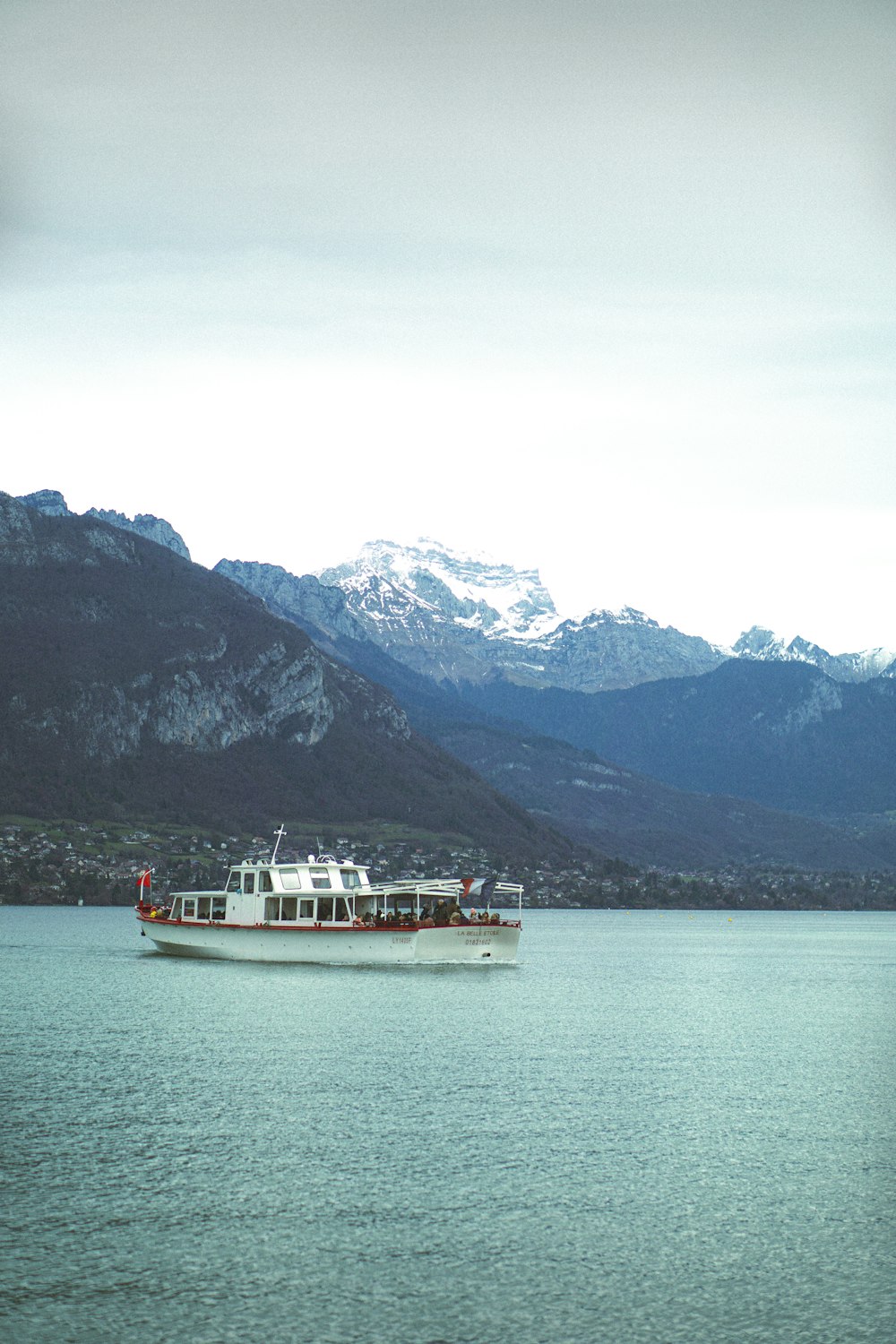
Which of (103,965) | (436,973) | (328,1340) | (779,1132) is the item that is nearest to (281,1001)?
(436,973)

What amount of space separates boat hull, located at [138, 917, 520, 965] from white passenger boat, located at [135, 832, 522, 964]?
8 cm

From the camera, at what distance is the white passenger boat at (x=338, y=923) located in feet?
428

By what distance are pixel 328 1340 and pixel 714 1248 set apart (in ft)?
42.9

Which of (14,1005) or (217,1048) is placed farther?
(14,1005)

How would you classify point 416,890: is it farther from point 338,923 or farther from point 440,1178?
point 440,1178

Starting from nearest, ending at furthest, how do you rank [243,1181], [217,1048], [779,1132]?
[243,1181] < [779,1132] < [217,1048]

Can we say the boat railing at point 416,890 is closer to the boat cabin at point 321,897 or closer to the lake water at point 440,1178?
the boat cabin at point 321,897

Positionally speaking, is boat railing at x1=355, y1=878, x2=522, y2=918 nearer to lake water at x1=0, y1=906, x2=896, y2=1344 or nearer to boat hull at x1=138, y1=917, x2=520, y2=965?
boat hull at x1=138, y1=917, x2=520, y2=965

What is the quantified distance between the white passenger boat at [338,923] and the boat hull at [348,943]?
85 mm

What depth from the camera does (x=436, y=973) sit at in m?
130

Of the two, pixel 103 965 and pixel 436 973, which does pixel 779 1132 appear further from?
pixel 103 965

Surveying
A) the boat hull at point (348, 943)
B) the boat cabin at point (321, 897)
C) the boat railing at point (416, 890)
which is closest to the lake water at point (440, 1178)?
the boat hull at point (348, 943)

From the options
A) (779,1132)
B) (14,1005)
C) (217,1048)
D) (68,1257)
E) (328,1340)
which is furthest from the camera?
(14,1005)

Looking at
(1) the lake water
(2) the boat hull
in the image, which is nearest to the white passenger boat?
(2) the boat hull
